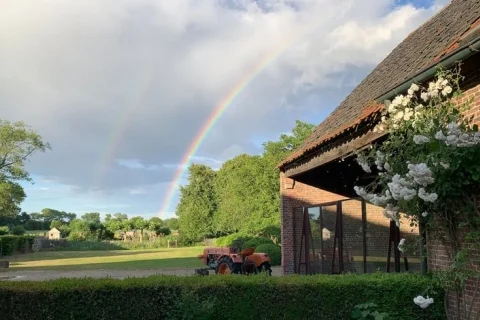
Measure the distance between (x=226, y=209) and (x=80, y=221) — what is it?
102 feet

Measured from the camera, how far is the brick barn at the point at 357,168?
5.94 meters

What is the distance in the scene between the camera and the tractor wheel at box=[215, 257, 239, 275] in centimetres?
1448

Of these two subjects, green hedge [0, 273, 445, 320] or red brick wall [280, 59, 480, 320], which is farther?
green hedge [0, 273, 445, 320]

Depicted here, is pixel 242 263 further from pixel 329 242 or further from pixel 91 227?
pixel 91 227

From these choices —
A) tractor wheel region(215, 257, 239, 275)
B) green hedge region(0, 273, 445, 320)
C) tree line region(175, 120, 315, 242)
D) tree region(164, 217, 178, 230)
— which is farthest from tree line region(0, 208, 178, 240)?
green hedge region(0, 273, 445, 320)

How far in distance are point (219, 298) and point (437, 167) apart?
315 centimetres

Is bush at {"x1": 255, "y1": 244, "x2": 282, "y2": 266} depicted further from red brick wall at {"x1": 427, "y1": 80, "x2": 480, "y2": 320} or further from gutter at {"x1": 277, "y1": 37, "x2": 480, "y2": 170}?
gutter at {"x1": 277, "y1": 37, "x2": 480, "y2": 170}

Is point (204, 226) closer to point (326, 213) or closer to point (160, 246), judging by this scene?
point (160, 246)

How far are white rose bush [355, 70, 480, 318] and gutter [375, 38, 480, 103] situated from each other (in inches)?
4.6

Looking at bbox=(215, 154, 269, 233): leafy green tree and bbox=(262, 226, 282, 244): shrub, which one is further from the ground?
bbox=(215, 154, 269, 233): leafy green tree

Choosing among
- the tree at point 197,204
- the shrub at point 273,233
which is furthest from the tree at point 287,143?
the tree at point 197,204

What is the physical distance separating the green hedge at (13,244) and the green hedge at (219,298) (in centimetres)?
3823

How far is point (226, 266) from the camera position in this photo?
1491 centimetres

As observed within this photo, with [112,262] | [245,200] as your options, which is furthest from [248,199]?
[112,262]
